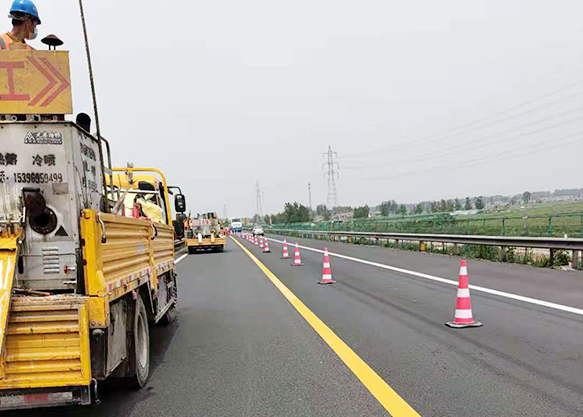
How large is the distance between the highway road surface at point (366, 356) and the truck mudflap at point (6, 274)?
4.28 ft

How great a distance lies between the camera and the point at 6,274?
349 centimetres

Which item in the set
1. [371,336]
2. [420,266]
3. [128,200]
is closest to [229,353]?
[371,336]

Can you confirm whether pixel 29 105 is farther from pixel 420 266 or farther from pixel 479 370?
pixel 420 266

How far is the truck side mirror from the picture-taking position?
28.7 feet

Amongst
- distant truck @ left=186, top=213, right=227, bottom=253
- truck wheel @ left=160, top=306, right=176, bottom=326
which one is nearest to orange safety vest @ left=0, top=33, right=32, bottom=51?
truck wheel @ left=160, top=306, right=176, bottom=326

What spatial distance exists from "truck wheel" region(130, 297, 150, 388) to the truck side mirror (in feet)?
12.4

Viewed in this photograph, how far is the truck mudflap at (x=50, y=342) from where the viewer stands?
3365mm

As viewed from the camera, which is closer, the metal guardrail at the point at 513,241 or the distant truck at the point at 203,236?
the metal guardrail at the point at 513,241

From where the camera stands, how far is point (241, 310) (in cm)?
884

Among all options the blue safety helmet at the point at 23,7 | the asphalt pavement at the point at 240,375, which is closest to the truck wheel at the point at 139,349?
the asphalt pavement at the point at 240,375

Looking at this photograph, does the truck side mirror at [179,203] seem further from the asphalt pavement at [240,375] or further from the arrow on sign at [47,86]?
the arrow on sign at [47,86]

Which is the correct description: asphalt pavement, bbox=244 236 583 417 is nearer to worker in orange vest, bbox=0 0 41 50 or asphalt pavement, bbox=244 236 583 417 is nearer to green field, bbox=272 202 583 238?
worker in orange vest, bbox=0 0 41 50

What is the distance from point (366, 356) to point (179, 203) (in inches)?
184

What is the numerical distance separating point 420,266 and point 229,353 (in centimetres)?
1084
